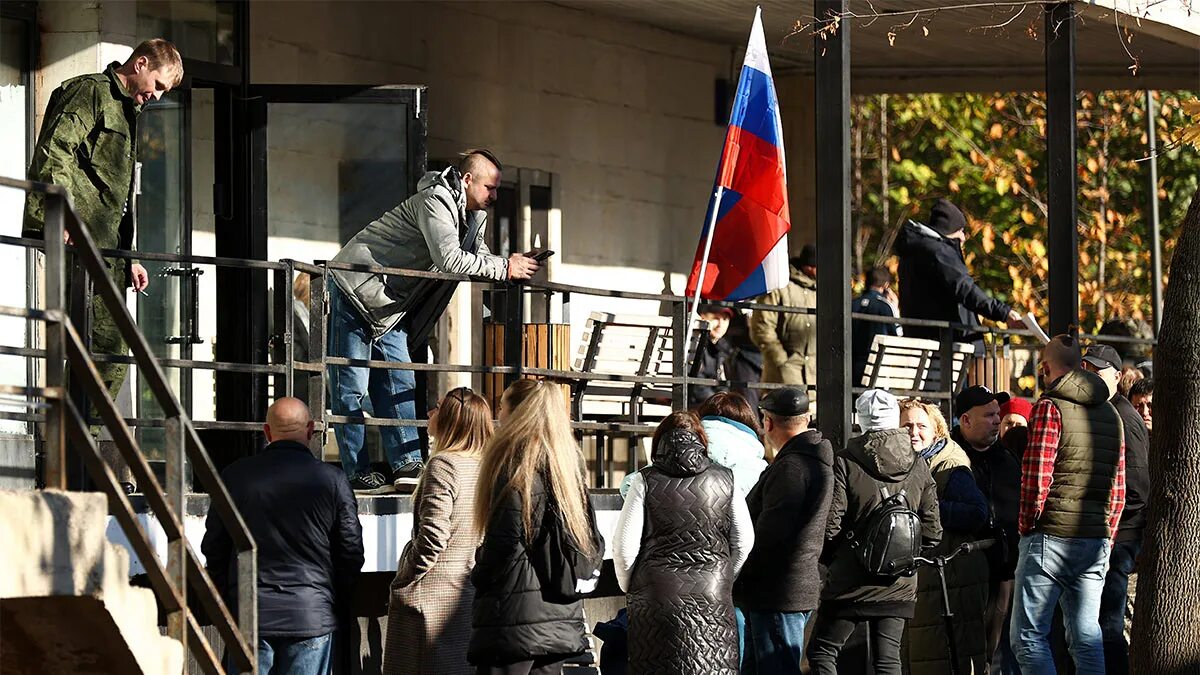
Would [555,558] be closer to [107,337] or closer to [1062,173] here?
[107,337]

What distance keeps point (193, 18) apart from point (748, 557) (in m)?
5.38

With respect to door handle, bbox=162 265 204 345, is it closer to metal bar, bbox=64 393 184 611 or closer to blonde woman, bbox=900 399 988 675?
blonde woman, bbox=900 399 988 675

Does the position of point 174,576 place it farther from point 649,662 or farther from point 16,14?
point 16,14

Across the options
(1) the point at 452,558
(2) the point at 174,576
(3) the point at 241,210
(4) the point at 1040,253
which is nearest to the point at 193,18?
(3) the point at 241,210

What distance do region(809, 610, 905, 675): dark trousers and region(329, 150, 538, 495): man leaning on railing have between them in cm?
232

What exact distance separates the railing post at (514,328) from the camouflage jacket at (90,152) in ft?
6.90

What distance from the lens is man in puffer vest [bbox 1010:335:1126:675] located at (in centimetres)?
992

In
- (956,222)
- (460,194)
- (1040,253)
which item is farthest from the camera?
(1040,253)

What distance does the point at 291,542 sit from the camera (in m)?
8.38

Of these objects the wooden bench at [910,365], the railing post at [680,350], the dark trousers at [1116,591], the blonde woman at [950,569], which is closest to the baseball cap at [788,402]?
the blonde woman at [950,569]

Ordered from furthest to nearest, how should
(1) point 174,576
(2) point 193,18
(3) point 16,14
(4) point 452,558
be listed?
(2) point 193,18 < (3) point 16,14 < (4) point 452,558 < (1) point 174,576

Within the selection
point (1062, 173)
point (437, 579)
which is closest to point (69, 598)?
point (437, 579)

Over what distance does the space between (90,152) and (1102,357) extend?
19.1ft

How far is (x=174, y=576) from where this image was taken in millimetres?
7129
